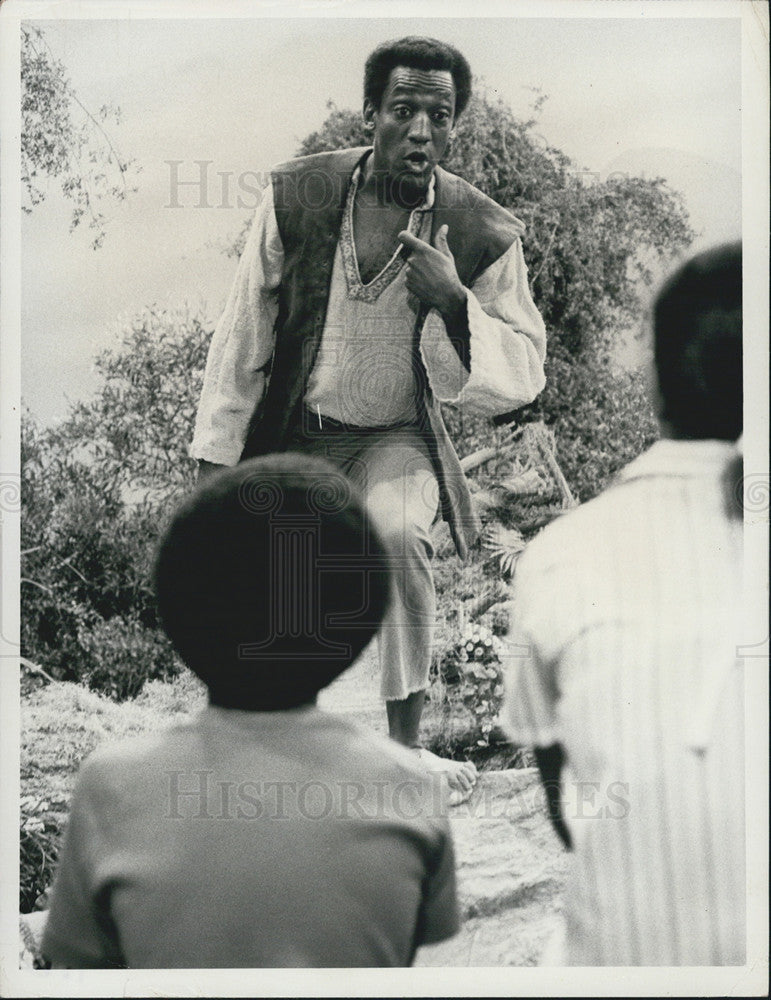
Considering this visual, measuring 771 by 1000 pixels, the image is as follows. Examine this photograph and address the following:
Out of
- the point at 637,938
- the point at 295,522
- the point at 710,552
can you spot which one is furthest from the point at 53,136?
the point at 637,938

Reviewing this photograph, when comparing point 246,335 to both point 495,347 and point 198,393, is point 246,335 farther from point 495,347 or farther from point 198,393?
point 495,347

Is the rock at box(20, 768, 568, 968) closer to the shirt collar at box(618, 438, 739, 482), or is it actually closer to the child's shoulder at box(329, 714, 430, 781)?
the child's shoulder at box(329, 714, 430, 781)

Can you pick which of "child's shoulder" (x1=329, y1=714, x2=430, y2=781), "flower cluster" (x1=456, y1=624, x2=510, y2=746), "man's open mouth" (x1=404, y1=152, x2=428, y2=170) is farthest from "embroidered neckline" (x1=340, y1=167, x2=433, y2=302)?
"child's shoulder" (x1=329, y1=714, x2=430, y2=781)

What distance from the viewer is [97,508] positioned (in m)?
3.34

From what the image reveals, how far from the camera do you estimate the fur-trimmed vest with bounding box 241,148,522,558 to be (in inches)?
131

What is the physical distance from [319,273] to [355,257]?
11 cm

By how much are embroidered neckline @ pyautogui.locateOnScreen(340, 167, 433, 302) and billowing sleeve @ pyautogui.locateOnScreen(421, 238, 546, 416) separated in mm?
164

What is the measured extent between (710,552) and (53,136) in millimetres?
2205

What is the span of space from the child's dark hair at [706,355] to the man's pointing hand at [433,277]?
579 mm

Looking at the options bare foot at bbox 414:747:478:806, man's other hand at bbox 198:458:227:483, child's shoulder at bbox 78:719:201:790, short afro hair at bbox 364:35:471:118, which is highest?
short afro hair at bbox 364:35:471:118

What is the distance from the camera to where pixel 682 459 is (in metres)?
3.35

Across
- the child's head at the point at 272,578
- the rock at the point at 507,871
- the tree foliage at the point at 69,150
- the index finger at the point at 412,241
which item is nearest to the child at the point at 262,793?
the child's head at the point at 272,578

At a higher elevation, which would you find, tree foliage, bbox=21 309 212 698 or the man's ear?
the man's ear

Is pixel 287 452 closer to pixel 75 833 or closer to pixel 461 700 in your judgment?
pixel 461 700
